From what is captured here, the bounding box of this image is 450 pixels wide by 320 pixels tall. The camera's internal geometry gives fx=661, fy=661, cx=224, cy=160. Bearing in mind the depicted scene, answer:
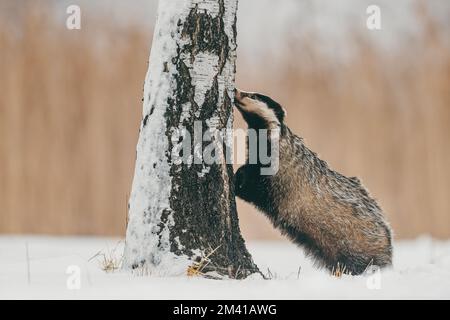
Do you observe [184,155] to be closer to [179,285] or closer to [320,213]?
[179,285]

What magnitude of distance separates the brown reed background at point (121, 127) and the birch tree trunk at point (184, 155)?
243cm

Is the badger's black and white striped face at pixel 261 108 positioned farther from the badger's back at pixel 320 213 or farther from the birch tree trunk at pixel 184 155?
the birch tree trunk at pixel 184 155

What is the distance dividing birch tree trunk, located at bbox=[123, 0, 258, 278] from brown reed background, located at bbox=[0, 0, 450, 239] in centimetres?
243

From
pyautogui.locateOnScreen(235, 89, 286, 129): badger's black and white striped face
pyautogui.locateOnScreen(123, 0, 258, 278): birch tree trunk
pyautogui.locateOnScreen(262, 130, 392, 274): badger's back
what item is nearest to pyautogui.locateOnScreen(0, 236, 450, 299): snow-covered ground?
pyautogui.locateOnScreen(123, 0, 258, 278): birch tree trunk

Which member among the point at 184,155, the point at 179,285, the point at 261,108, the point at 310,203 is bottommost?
the point at 179,285

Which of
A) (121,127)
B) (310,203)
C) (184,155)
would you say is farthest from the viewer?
(121,127)

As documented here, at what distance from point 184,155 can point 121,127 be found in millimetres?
2847

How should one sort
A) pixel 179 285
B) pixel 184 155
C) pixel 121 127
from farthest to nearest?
pixel 121 127
pixel 184 155
pixel 179 285

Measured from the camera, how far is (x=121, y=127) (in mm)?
5441

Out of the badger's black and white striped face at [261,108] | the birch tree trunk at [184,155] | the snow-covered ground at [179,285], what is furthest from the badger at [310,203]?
the birch tree trunk at [184,155]

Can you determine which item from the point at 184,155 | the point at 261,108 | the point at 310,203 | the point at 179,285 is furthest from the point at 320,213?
the point at 179,285

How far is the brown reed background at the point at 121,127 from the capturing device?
515 centimetres
